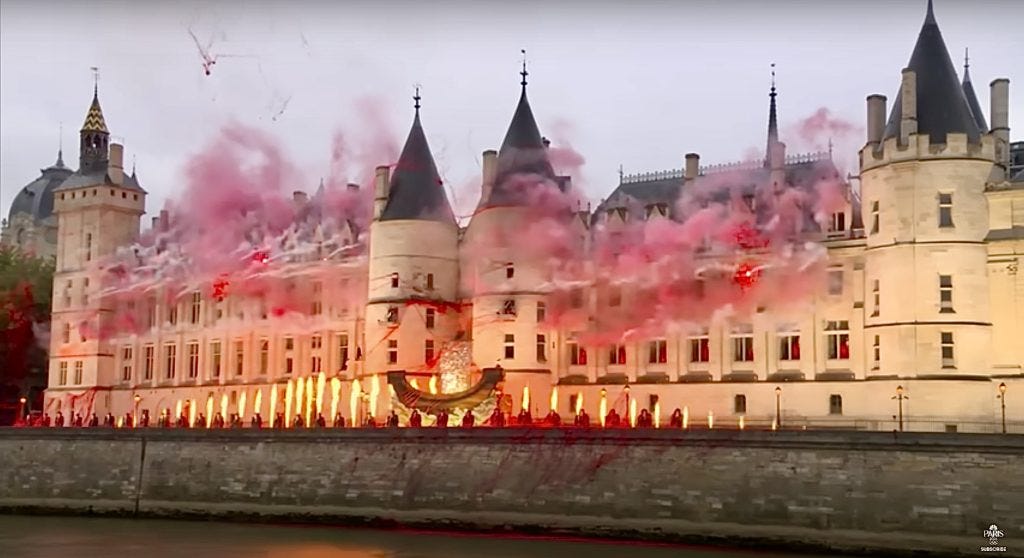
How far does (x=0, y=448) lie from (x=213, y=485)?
38.6ft

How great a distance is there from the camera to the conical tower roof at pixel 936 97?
1923 inches

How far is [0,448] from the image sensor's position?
189ft

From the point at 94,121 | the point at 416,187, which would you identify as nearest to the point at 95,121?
the point at 94,121

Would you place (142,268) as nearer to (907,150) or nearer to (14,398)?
(14,398)

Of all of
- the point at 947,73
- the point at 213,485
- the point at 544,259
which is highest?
the point at 947,73

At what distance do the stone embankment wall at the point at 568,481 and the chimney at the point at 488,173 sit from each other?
15.0 m

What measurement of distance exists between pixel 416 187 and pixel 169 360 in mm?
22188

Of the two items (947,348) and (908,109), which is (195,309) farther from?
(947,348)

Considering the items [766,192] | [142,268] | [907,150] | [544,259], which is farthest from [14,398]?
[907,150]

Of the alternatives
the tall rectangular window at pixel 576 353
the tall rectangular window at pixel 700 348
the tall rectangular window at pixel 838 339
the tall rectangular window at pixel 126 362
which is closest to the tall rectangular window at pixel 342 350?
the tall rectangular window at pixel 576 353

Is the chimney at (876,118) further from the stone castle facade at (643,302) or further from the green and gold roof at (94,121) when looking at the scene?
the green and gold roof at (94,121)

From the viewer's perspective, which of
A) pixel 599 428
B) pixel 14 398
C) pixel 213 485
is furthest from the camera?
pixel 14 398

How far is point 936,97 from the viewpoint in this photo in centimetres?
4944

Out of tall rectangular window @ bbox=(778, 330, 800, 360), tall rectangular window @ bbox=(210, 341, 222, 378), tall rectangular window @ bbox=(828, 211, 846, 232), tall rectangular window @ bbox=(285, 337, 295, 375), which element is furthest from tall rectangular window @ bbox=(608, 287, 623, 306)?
tall rectangular window @ bbox=(210, 341, 222, 378)
